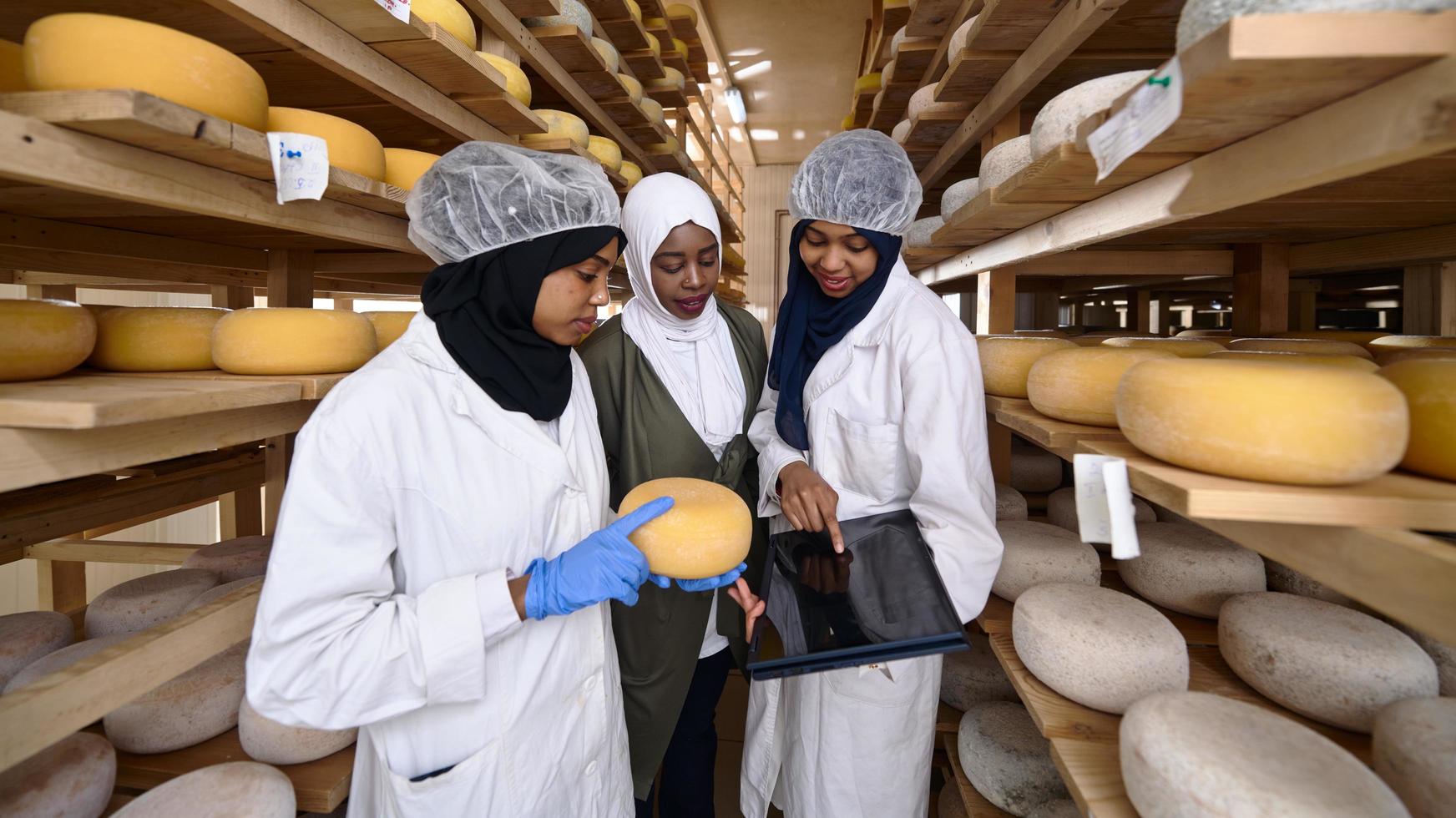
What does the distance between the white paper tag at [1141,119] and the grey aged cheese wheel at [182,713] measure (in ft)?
5.70

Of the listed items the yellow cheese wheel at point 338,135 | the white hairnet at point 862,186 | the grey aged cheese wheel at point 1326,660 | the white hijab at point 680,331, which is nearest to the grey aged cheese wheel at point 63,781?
the yellow cheese wheel at point 338,135

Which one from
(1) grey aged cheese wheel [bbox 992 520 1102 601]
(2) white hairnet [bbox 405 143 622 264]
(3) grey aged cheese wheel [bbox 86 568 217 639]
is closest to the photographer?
(2) white hairnet [bbox 405 143 622 264]

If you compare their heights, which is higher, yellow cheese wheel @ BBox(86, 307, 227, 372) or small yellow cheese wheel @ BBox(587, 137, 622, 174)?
small yellow cheese wheel @ BBox(587, 137, 622, 174)

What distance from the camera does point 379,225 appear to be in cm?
151

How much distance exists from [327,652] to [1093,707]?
3.98 ft

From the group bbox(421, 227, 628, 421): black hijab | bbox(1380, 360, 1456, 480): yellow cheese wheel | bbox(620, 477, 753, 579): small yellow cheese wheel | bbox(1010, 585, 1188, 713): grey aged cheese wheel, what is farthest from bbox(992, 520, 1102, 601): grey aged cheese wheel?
bbox(421, 227, 628, 421): black hijab

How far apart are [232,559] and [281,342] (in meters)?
0.74

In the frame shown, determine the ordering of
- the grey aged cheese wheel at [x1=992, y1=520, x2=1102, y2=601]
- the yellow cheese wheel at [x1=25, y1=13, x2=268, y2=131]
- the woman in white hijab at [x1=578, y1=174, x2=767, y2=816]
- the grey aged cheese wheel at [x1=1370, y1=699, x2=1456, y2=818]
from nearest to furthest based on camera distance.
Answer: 1. the grey aged cheese wheel at [x1=1370, y1=699, x2=1456, y2=818]
2. the yellow cheese wheel at [x1=25, y1=13, x2=268, y2=131]
3. the grey aged cheese wheel at [x1=992, y1=520, x2=1102, y2=601]
4. the woman in white hijab at [x1=578, y1=174, x2=767, y2=816]

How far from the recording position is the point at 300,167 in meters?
1.12

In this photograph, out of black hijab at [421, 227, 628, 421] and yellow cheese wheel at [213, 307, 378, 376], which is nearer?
black hijab at [421, 227, 628, 421]

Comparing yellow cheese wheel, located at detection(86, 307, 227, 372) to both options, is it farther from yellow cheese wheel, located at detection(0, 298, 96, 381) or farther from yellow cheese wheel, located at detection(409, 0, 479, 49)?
yellow cheese wheel, located at detection(409, 0, 479, 49)

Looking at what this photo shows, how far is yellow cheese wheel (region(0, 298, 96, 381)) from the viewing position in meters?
1.02

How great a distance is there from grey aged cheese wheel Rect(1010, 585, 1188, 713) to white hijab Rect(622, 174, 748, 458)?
0.84 m

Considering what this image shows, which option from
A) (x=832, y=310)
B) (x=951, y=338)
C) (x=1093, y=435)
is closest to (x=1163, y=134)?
(x=1093, y=435)
